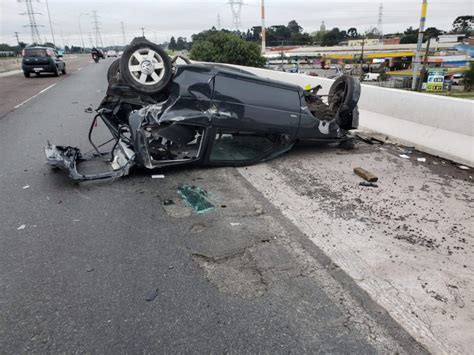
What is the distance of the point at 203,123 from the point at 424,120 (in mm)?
3799

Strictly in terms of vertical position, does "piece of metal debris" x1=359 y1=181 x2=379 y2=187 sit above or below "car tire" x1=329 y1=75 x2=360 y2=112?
below

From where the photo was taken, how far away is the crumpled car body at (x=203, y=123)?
16.6 ft

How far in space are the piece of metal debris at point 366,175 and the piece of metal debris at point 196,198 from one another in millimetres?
2170

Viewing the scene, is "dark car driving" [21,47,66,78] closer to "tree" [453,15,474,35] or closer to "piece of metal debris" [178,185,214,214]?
"piece of metal debris" [178,185,214,214]

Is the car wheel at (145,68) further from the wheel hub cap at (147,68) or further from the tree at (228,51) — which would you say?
the tree at (228,51)

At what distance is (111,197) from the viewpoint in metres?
4.59

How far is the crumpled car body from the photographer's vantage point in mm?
5055

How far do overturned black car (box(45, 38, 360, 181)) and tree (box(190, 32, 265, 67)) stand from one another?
24900 mm

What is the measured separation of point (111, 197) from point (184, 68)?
2146 millimetres

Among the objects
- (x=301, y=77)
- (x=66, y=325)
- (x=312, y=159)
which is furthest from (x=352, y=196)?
(x=301, y=77)

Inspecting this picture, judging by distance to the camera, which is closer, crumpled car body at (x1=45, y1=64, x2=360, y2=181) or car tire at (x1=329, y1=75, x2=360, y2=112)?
crumpled car body at (x1=45, y1=64, x2=360, y2=181)

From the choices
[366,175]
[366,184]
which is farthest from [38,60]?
[366,184]

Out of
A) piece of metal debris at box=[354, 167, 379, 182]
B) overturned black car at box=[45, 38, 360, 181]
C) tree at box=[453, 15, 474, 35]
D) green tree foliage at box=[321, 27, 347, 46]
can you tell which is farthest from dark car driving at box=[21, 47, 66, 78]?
green tree foliage at box=[321, 27, 347, 46]

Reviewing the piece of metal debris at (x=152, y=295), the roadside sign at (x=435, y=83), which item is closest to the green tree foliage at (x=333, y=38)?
the roadside sign at (x=435, y=83)
